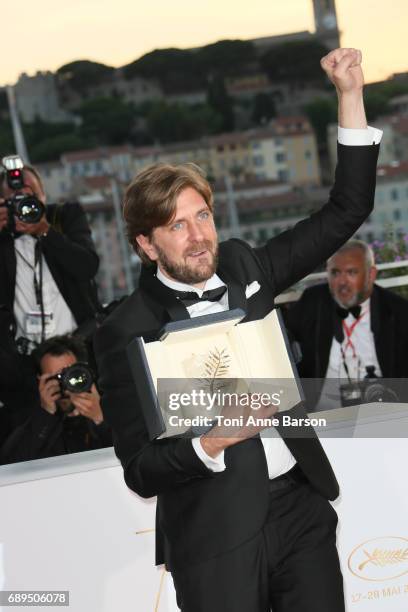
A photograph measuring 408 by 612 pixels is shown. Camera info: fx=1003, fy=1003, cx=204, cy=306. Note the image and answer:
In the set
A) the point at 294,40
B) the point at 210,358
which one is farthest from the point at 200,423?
the point at 294,40

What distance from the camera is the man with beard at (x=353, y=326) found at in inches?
183

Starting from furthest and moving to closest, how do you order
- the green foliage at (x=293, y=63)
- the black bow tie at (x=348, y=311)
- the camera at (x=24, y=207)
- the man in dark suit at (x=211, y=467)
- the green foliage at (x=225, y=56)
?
1. the green foliage at (x=225, y=56)
2. the green foliage at (x=293, y=63)
3. the black bow tie at (x=348, y=311)
4. the camera at (x=24, y=207)
5. the man in dark suit at (x=211, y=467)

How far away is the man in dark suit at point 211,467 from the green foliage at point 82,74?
1698 inches

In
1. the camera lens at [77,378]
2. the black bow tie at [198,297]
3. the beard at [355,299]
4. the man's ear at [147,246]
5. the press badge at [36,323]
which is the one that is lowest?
the beard at [355,299]

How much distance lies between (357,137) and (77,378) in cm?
173

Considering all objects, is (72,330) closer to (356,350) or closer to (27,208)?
(27,208)

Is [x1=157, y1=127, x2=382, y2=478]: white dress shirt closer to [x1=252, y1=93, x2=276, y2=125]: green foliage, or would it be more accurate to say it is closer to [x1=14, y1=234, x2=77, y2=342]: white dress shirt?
[x1=14, y1=234, x2=77, y2=342]: white dress shirt

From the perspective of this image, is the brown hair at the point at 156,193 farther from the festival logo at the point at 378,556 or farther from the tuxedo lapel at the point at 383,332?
the tuxedo lapel at the point at 383,332

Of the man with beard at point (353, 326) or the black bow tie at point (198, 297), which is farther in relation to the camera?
the man with beard at point (353, 326)

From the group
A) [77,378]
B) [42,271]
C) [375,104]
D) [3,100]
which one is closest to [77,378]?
[77,378]

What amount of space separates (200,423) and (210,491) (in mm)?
166

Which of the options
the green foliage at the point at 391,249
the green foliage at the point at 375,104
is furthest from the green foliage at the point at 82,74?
the green foliage at the point at 391,249

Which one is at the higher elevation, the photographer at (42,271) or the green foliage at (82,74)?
the green foliage at (82,74)

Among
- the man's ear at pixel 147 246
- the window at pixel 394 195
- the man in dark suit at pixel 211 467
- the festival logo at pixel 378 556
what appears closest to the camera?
the man in dark suit at pixel 211 467
